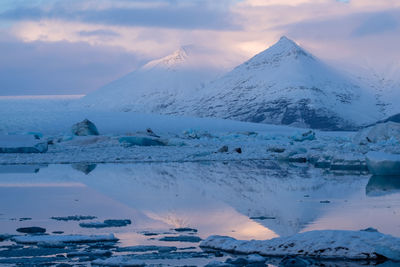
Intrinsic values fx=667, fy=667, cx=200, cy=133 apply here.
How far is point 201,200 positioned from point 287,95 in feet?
313

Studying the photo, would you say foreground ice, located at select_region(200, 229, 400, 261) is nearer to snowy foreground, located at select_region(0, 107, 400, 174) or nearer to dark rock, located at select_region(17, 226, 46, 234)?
dark rock, located at select_region(17, 226, 46, 234)

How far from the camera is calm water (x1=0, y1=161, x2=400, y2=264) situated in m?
6.67

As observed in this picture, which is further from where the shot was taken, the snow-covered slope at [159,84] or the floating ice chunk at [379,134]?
the snow-covered slope at [159,84]

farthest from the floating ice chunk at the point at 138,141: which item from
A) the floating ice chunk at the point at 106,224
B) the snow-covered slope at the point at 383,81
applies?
the snow-covered slope at the point at 383,81

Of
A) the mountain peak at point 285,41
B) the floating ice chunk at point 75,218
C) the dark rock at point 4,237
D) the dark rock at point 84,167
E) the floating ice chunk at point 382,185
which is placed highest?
the mountain peak at point 285,41

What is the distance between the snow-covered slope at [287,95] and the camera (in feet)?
Answer: 329

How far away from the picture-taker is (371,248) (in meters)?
5.28

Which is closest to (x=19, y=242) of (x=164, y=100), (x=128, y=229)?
(x=128, y=229)

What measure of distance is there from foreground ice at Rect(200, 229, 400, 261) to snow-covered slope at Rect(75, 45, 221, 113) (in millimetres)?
100801

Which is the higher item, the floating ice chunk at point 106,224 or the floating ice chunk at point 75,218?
the floating ice chunk at point 75,218

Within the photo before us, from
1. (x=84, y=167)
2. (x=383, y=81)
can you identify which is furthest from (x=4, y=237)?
(x=383, y=81)

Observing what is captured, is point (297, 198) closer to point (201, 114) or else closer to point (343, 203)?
point (343, 203)

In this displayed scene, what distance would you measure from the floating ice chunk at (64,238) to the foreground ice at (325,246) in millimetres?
893

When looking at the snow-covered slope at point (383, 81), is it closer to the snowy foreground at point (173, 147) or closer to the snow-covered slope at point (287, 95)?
the snow-covered slope at point (287, 95)
